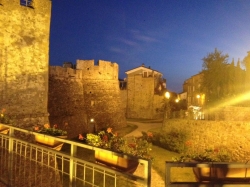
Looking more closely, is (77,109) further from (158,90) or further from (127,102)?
(158,90)

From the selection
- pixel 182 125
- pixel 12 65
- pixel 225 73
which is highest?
pixel 225 73

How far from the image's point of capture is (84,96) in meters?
25.8

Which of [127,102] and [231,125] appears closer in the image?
[231,125]

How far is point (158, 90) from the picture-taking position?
43.7 meters

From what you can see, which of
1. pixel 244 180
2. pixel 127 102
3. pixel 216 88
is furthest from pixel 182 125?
pixel 127 102

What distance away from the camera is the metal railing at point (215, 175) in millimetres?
2688

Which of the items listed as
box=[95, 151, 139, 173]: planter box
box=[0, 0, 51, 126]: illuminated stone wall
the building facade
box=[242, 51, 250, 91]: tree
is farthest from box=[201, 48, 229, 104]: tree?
box=[95, 151, 139, 173]: planter box

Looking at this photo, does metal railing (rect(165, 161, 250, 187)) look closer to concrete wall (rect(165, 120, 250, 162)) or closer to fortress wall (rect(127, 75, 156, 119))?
concrete wall (rect(165, 120, 250, 162))

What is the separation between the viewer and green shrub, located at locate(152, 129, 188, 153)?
2056 cm

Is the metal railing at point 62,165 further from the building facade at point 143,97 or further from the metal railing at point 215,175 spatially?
the building facade at point 143,97

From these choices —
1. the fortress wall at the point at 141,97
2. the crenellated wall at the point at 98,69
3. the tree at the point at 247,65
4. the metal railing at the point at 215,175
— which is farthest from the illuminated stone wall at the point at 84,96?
the metal railing at the point at 215,175

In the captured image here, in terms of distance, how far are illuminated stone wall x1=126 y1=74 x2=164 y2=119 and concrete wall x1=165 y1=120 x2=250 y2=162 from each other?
19.6 metres

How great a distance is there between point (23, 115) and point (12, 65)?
2290mm

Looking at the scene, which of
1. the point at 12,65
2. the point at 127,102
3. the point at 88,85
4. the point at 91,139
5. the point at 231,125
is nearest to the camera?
the point at 91,139
